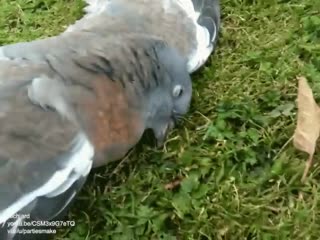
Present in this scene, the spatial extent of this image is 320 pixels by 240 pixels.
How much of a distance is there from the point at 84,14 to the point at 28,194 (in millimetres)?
998

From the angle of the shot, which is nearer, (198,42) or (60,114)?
(60,114)

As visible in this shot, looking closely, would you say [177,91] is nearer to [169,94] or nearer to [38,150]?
[169,94]

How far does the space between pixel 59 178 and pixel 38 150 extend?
0.28 feet

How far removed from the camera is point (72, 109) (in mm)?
2238

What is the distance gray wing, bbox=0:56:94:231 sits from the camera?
209 centimetres

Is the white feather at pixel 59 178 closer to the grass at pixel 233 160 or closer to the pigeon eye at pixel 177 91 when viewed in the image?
the grass at pixel 233 160

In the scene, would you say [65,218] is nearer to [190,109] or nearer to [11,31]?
[190,109]

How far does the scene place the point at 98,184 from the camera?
2367 millimetres

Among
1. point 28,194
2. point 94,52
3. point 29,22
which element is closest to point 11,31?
point 29,22

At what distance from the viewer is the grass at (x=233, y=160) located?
7.32 ft

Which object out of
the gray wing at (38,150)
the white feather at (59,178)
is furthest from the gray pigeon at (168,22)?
the white feather at (59,178)

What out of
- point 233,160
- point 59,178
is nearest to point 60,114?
point 59,178

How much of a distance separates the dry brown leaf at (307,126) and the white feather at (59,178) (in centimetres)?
58

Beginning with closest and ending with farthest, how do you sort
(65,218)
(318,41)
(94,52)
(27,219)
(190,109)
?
(27,219) < (65,218) < (94,52) < (190,109) < (318,41)
